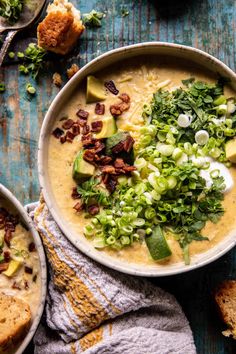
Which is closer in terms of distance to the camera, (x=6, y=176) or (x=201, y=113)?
(x=201, y=113)

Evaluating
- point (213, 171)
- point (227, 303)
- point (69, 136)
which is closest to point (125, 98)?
point (69, 136)

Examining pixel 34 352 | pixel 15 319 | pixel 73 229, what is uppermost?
pixel 73 229

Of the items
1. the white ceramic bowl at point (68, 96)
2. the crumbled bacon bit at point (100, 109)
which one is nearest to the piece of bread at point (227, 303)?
the white ceramic bowl at point (68, 96)

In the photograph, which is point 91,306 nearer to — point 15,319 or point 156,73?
point 15,319

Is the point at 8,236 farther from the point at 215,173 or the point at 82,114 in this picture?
the point at 215,173

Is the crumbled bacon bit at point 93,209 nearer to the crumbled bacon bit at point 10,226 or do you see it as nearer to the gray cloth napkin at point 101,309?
the gray cloth napkin at point 101,309

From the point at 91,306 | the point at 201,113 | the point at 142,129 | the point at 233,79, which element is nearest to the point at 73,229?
the point at 91,306
